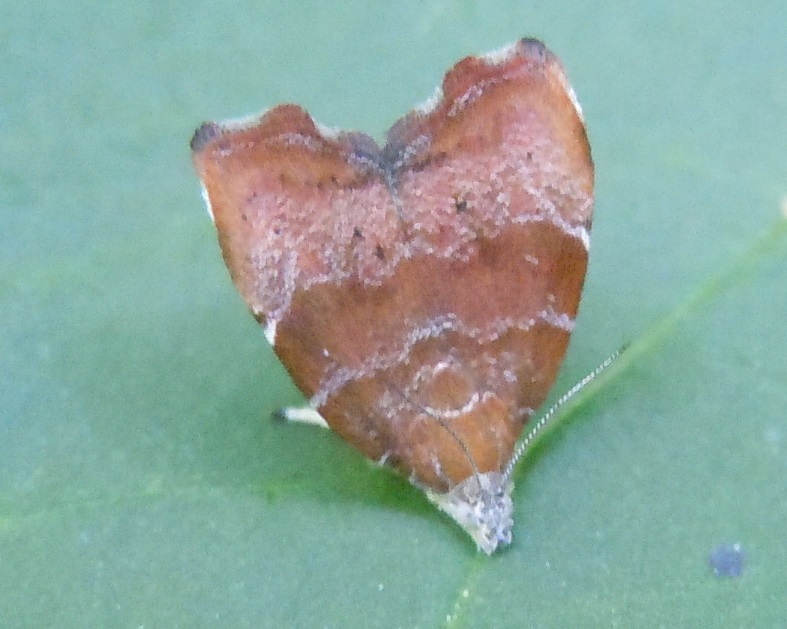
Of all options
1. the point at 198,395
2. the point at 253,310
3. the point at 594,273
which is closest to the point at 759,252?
the point at 594,273

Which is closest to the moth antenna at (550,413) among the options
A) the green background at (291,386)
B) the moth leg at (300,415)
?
the green background at (291,386)

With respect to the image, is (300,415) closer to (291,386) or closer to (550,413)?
(291,386)

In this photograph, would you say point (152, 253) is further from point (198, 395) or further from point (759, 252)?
point (759, 252)

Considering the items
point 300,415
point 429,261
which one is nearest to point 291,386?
point 300,415

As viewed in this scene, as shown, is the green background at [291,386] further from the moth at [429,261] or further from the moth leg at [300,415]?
the moth at [429,261]

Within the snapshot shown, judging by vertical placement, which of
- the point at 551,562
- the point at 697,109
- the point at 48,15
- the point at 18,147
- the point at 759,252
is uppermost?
the point at 48,15
